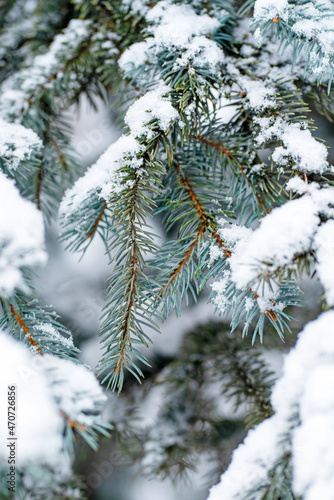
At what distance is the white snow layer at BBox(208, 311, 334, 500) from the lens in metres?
0.29

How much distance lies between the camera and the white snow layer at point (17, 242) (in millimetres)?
324

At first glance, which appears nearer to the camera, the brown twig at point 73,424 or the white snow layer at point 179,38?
the brown twig at point 73,424

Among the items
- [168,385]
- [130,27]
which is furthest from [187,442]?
[130,27]

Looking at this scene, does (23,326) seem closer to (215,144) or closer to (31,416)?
(31,416)

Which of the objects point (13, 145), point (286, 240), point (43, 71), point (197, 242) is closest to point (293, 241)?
point (286, 240)

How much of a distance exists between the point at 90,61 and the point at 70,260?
0.68 m

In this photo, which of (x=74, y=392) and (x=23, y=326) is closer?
(x=74, y=392)

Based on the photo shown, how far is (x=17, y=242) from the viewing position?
1.10ft

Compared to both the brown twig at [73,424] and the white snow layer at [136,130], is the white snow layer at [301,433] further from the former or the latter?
the white snow layer at [136,130]

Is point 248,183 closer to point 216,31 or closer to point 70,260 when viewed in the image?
point 216,31

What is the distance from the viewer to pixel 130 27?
0.62 m

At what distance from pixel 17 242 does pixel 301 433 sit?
1.04 ft

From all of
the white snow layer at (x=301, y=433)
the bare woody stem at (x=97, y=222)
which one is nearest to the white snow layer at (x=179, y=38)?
the bare woody stem at (x=97, y=222)

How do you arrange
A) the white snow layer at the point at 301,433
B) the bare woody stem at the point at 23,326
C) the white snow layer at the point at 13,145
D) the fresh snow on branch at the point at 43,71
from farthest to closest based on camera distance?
the fresh snow on branch at the point at 43,71 → the white snow layer at the point at 13,145 → the bare woody stem at the point at 23,326 → the white snow layer at the point at 301,433
